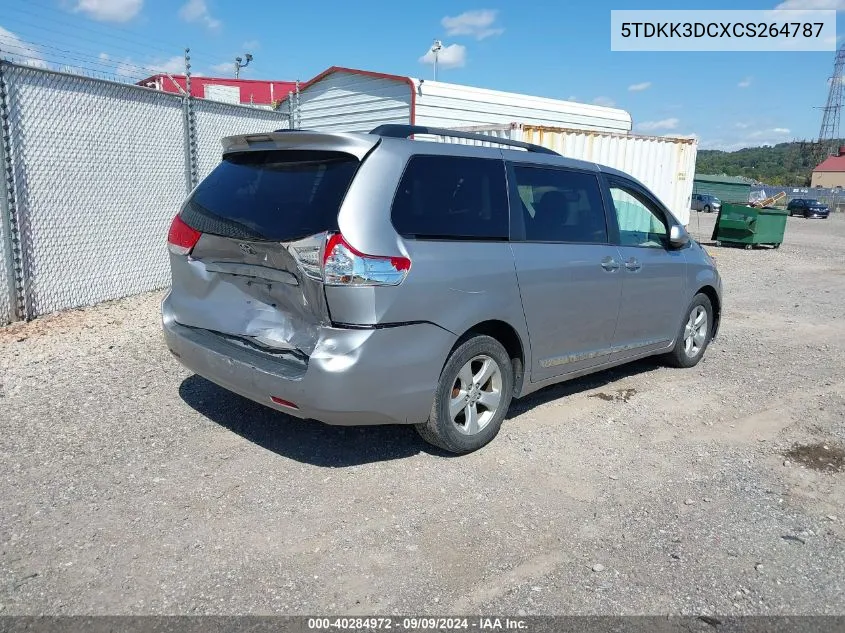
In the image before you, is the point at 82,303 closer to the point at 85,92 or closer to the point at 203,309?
the point at 85,92

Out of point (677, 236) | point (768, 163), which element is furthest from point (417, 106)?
point (768, 163)

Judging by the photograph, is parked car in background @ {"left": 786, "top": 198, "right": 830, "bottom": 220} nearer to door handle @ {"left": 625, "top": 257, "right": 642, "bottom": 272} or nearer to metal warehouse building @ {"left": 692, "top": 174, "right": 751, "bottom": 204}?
metal warehouse building @ {"left": 692, "top": 174, "right": 751, "bottom": 204}

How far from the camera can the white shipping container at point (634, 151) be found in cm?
1145

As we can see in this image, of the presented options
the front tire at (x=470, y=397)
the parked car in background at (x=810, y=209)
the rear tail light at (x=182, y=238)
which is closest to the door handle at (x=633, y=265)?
the front tire at (x=470, y=397)

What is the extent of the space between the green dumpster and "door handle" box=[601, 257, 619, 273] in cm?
1646

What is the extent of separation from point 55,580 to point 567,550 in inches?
89.0

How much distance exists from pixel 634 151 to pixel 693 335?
335 inches

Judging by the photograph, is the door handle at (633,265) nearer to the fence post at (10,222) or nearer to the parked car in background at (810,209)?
the fence post at (10,222)

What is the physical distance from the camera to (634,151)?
540 inches

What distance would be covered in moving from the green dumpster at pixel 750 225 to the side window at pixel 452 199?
17530 mm

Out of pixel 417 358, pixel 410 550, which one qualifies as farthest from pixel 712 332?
pixel 410 550

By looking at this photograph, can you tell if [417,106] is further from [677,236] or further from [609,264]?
[609,264]

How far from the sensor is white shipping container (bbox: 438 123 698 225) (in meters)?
11.4

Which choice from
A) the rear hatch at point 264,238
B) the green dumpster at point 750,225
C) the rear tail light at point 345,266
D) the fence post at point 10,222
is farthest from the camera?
the green dumpster at point 750,225
